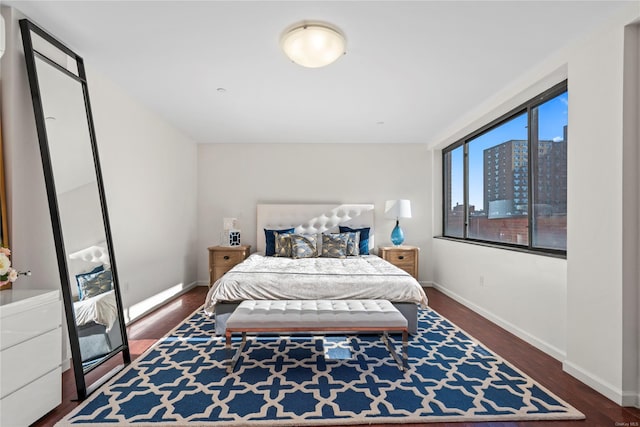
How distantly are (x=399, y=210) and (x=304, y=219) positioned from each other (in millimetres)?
1509

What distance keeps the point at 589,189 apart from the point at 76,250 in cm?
364

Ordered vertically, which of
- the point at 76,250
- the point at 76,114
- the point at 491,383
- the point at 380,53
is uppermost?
the point at 380,53

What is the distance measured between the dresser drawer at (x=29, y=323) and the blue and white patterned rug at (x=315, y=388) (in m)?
0.53

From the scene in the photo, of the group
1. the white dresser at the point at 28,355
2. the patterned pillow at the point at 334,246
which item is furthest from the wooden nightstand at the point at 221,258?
the white dresser at the point at 28,355

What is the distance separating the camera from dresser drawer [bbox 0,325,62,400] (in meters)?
1.65

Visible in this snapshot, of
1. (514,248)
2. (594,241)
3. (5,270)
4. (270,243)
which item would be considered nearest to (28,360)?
(5,270)

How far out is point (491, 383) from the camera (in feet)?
7.38

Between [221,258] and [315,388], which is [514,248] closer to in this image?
[315,388]

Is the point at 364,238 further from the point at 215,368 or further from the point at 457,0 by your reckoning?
the point at 457,0

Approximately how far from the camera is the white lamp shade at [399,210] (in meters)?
5.02

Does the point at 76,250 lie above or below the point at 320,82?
below

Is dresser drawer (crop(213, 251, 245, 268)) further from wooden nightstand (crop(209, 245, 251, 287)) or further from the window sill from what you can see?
the window sill

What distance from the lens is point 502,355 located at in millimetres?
2709

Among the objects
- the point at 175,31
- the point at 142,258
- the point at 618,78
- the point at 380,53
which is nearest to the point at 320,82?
the point at 380,53
